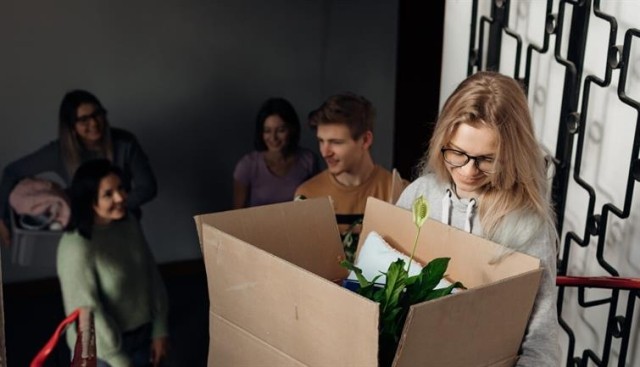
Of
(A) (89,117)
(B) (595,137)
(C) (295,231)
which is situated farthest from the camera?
(A) (89,117)

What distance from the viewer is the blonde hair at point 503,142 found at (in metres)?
1.22

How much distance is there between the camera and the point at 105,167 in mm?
2539

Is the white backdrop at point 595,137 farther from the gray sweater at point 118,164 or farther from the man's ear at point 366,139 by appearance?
the gray sweater at point 118,164

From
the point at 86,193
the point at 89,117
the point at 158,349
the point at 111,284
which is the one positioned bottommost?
the point at 158,349

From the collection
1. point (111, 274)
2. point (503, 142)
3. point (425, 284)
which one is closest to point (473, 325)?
point (425, 284)

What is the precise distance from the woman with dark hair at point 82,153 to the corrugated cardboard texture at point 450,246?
5.40 ft

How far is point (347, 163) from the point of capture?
6.96ft

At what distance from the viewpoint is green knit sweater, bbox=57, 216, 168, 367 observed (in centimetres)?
232

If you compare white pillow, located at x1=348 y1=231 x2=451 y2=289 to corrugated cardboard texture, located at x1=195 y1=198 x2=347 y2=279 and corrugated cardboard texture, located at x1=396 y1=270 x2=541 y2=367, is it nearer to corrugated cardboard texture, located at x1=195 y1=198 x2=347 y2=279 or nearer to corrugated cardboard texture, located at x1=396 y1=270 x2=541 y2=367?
corrugated cardboard texture, located at x1=195 y1=198 x2=347 y2=279

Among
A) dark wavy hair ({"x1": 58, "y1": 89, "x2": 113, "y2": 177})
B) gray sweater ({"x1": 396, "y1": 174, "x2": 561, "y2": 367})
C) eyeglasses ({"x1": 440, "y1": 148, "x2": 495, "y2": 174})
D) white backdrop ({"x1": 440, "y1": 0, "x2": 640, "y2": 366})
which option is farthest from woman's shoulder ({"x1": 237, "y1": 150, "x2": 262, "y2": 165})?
eyeglasses ({"x1": 440, "y1": 148, "x2": 495, "y2": 174})

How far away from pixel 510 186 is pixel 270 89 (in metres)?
2.33

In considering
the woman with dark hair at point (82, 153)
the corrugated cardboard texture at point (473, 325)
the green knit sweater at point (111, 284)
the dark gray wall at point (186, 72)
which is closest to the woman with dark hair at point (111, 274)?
the green knit sweater at point (111, 284)

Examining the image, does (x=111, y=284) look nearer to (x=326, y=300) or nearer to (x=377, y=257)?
(x=377, y=257)

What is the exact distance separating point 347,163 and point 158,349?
941 mm
